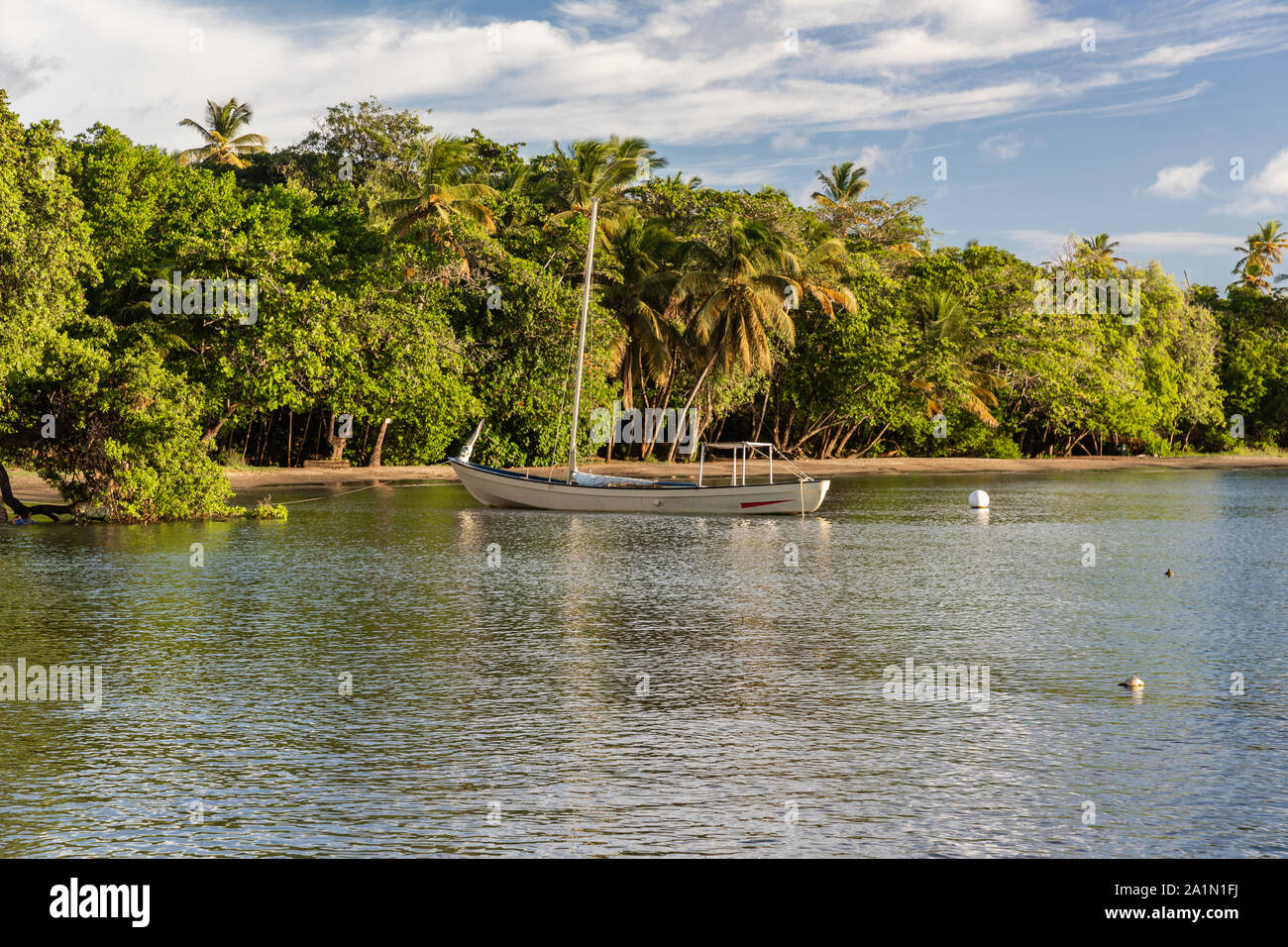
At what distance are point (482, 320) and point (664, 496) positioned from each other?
763 inches

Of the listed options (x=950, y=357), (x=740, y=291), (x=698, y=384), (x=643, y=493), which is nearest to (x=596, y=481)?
(x=643, y=493)

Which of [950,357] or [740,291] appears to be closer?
[740,291]

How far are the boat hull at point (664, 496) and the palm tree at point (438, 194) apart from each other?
16170 mm

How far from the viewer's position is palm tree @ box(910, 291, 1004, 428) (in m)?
64.5

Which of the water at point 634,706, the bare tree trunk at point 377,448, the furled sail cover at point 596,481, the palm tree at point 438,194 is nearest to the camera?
the water at point 634,706

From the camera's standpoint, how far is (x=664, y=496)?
114ft

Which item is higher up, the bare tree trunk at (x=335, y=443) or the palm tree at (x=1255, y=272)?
the palm tree at (x=1255, y=272)

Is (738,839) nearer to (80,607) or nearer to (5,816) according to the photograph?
(5,816)

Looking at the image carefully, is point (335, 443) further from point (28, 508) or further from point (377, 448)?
point (28, 508)

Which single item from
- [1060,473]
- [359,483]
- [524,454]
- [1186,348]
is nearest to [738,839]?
[359,483]

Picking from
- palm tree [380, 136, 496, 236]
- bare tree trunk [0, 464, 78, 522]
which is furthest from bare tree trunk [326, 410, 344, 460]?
bare tree trunk [0, 464, 78, 522]

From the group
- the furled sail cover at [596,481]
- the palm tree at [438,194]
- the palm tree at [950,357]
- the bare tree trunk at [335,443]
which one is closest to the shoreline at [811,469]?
the bare tree trunk at [335,443]

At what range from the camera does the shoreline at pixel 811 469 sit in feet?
145

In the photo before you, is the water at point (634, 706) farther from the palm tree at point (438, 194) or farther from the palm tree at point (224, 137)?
the palm tree at point (224, 137)
